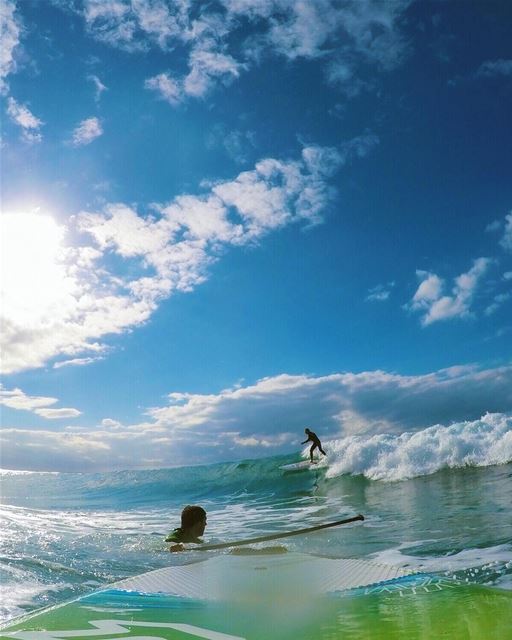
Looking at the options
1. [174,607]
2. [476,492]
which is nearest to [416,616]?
[174,607]

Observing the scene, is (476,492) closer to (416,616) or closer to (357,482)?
(357,482)

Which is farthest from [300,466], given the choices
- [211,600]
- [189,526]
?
[211,600]

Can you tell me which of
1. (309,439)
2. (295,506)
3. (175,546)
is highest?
(309,439)

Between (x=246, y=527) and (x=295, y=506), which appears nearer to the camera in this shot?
(x=246, y=527)

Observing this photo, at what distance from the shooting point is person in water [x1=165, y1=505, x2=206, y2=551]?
7.14m

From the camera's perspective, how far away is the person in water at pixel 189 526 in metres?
7.14

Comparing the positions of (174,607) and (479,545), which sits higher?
(174,607)

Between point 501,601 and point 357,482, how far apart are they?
17.7 m

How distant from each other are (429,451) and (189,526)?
16.0m

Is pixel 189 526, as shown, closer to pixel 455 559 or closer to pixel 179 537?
pixel 179 537

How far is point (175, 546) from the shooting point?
7.29 m

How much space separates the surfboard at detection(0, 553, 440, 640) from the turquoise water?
1.26m

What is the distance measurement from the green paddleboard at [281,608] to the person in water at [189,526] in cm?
209

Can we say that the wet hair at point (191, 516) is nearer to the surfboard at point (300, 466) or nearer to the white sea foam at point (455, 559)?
the white sea foam at point (455, 559)
